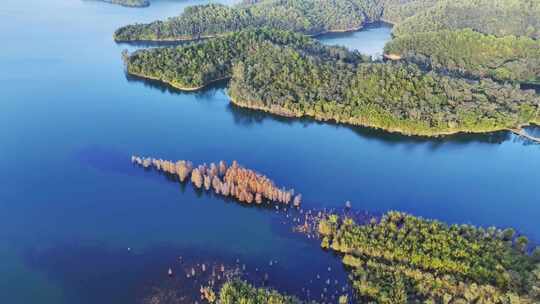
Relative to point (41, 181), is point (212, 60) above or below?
above

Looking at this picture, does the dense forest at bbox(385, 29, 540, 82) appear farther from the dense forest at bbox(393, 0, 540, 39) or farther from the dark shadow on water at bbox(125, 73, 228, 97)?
the dark shadow on water at bbox(125, 73, 228, 97)

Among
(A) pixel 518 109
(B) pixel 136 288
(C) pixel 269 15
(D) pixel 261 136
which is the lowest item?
(B) pixel 136 288

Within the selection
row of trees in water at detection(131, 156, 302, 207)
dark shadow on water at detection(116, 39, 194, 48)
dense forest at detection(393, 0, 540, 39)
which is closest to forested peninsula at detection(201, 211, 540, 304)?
row of trees in water at detection(131, 156, 302, 207)

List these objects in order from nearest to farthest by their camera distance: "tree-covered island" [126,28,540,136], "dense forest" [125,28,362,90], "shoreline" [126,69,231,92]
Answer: "tree-covered island" [126,28,540,136] → "shoreline" [126,69,231,92] → "dense forest" [125,28,362,90]

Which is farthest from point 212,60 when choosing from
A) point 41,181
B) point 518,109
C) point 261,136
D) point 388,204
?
point 518,109

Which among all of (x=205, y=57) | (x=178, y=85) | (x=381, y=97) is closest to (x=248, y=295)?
(x=381, y=97)

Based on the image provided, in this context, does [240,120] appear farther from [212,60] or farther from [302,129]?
[212,60]

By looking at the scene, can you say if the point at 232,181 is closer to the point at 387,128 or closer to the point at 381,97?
the point at 387,128
